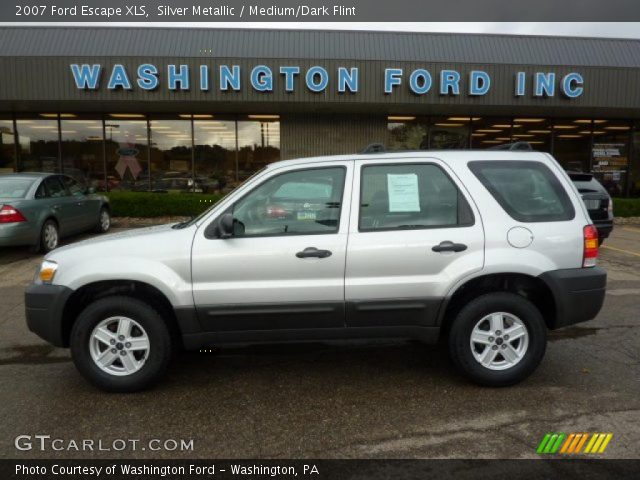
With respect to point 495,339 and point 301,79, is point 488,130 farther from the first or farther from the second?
point 495,339

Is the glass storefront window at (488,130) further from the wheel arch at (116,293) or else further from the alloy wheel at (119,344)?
the alloy wheel at (119,344)

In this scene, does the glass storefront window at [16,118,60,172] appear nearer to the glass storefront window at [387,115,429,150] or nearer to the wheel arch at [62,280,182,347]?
the glass storefront window at [387,115,429,150]

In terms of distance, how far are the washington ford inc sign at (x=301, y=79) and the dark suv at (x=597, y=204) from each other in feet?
20.2

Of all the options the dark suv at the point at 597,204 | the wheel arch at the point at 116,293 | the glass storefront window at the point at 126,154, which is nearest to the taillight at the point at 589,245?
the wheel arch at the point at 116,293

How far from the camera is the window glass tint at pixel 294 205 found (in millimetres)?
3787

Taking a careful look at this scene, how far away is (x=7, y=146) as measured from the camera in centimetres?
1636

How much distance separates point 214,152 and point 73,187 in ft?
20.9

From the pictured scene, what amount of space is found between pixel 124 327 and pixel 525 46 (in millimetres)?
16685

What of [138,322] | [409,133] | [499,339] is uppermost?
[409,133]

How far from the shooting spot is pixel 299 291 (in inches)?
146

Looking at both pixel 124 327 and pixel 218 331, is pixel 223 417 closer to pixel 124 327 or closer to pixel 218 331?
pixel 218 331

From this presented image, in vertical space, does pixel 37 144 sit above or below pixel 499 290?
above

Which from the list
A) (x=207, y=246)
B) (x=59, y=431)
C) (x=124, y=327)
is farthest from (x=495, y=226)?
(x=59, y=431)

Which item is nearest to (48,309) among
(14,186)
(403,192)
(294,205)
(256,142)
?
(294,205)
